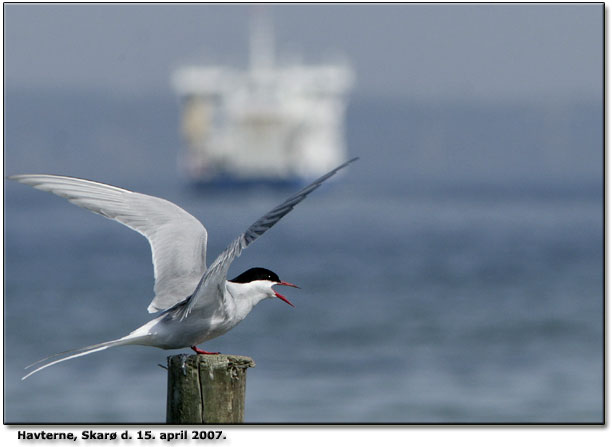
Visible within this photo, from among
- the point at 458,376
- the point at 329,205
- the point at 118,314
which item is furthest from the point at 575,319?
the point at 329,205

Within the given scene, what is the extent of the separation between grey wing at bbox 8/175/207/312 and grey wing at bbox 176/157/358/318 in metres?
0.46

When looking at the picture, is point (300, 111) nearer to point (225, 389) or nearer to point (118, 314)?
point (118, 314)

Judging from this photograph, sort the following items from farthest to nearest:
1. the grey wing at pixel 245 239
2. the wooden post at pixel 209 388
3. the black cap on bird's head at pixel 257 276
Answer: the black cap on bird's head at pixel 257 276
the wooden post at pixel 209 388
the grey wing at pixel 245 239

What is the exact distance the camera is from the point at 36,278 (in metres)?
32.1

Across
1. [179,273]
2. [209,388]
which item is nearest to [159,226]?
[179,273]

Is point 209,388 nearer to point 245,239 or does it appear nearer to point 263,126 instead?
point 245,239

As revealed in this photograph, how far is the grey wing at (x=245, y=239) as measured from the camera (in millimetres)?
5070

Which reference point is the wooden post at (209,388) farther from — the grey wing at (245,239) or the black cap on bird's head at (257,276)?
the black cap on bird's head at (257,276)

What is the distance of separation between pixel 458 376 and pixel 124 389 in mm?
4834

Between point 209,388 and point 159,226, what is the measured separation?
1276 mm

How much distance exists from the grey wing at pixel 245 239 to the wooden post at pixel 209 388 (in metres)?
0.27

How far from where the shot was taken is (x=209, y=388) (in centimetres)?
530

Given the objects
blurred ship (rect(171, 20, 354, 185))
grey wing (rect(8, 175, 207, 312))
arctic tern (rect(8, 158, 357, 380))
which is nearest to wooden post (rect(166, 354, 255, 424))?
arctic tern (rect(8, 158, 357, 380))

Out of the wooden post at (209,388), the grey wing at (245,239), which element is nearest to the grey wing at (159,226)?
the grey wing at (245,239)
